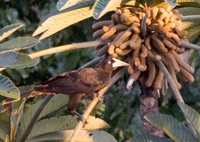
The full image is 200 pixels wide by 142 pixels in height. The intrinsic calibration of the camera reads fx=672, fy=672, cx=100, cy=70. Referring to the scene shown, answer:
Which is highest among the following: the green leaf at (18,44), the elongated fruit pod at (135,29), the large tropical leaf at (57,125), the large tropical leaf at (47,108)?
the green leaf at (18,44)

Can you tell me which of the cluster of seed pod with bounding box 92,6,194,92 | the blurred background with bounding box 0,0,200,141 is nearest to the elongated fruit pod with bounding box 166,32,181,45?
the cluster of seed pod with bounding box 92,6,194,92

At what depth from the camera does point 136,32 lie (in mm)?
2443

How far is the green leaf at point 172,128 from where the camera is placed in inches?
76.0

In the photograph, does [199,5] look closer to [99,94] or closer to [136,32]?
[136,32]

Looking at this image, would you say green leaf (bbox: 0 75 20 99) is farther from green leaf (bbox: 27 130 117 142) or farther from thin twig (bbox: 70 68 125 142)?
green leaf (bbox: 27 130 117 142)

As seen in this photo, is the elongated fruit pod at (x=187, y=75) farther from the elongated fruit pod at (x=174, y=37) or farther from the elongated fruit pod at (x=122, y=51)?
the elongated fruit pod at (x=122, y=51)

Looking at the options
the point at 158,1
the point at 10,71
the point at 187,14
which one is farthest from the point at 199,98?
the point at 158,1

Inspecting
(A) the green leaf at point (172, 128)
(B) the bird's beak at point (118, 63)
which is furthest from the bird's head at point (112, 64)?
(A) the green leaf at point (172, 128)

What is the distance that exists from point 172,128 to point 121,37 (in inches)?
21.8

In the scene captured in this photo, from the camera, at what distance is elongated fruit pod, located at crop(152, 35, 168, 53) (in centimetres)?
242

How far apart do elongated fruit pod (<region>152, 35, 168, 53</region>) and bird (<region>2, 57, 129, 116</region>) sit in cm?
15

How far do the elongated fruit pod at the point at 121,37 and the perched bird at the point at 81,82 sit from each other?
2.4 inches

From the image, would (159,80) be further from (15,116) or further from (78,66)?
(78,66)

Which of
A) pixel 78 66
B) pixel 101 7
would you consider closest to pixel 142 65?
pixel 101 7
